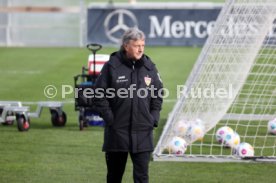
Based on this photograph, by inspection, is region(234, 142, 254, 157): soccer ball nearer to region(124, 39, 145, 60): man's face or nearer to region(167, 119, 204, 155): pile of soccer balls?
region(167, 119, 204, 155): pile of soccer balls

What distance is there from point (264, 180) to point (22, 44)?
20.7 m

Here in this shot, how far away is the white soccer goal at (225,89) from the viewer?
13.1 m

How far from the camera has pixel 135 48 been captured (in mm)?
9445

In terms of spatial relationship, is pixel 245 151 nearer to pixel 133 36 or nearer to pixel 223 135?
pixel 223 135

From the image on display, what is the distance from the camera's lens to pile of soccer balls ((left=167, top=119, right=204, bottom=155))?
13.1m

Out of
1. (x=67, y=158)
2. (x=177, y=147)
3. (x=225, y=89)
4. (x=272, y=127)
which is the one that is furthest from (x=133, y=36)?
(x=225, y=89)

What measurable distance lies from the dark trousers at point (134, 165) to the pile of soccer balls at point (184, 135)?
3375 millimetres

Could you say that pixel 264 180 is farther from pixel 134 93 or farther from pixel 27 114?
pixel 27 114

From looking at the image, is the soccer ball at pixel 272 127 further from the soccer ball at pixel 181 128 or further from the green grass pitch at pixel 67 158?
the green grass pitch at pixel 67 158

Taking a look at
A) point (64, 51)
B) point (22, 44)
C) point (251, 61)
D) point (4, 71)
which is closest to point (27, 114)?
point (251, 61)

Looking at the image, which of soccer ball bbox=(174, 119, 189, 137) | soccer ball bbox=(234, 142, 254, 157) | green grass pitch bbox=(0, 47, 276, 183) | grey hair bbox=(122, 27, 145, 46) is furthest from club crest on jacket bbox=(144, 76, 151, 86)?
soccer ball bbox=(174, 119, 189, 137)

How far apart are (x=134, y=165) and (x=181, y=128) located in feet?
A: 15.0

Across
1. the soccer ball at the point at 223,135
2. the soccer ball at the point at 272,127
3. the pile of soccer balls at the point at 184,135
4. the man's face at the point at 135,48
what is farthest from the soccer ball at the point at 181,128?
the man's face at the point at 135,48

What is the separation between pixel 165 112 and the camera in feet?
59.1
